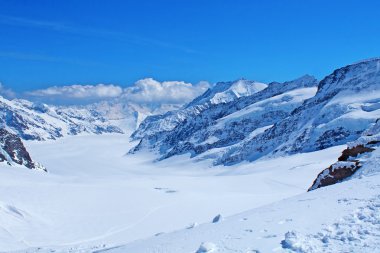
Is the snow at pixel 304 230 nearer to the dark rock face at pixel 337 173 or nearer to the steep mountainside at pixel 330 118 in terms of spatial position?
the dark rock face at pixel 337 173

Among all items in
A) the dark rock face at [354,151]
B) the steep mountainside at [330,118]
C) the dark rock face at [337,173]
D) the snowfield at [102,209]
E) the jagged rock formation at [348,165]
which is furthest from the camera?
the steep mountainside at [330,118]

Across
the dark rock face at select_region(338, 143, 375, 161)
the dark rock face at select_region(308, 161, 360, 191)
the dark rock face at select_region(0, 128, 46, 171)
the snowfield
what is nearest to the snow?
the dark rock face at select_region(308, 161, 360, 191)

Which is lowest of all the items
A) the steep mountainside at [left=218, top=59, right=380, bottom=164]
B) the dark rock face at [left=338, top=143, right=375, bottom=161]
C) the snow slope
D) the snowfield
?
the snowfield

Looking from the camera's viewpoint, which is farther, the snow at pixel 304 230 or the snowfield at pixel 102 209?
the snowfield at pixel 102 209

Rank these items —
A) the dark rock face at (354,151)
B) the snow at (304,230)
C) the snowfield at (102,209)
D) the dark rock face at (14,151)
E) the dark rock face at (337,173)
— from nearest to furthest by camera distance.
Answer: the snow at (304,230) → the dark rock face at (337,173) → the dark rock face at (354,151) → the snowfield at (102,209) → the dark rock face at (14,151)

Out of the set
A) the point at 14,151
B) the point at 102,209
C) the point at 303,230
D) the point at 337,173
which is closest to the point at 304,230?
the point at 303,230

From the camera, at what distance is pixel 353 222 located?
13.5m

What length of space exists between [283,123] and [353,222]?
153 m

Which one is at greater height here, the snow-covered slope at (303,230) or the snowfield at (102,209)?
the snow-covered slope at (303,230)

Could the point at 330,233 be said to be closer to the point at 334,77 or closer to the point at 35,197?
the point at 35,197

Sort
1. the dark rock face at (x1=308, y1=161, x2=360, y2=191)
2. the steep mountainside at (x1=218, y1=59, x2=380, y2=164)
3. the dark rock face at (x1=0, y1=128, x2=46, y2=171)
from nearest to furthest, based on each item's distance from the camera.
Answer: the dark rock face at (x1=308, y1=161, x2=360, y2=191), the dark rock face at (x1=0, y1=128, x2=46, y2=171), the steep mountainside at (x1=218, y1=59, x2=380, y2=164)

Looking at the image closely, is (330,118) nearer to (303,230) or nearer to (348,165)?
(348,165)

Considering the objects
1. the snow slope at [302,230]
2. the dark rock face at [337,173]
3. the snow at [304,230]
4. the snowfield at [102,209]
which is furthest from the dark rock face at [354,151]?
the snow at [304,230]

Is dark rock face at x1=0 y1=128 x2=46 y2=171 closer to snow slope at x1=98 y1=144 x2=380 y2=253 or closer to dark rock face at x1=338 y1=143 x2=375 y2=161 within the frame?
dark rock face at x1=338 y1=143 x2=375 y2=161
